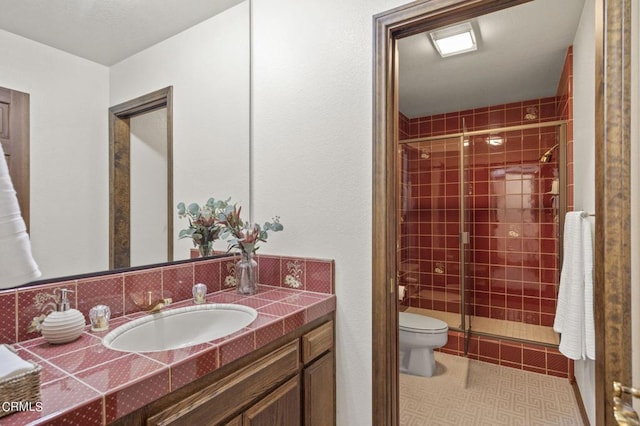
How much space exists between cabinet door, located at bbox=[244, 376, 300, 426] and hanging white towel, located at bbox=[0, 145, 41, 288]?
756 mm

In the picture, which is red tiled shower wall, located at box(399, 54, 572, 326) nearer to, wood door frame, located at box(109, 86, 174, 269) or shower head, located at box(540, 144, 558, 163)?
shower head, located at box(540, 144, 558, 163)

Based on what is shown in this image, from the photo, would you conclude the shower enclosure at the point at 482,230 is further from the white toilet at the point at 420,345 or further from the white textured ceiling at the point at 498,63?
the white toilet at the point at 420,345

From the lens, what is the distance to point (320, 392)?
1.40 metres

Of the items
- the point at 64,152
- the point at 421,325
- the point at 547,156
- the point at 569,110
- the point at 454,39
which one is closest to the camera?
the point at 64,152

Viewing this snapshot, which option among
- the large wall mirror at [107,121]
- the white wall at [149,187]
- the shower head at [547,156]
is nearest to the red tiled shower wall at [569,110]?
the shower head at [547,156]

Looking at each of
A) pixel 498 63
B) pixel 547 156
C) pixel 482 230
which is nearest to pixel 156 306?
pixel 498 63

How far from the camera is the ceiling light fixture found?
6.72 feet

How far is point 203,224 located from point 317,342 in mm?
783

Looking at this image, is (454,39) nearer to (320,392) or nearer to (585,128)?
(585,128)

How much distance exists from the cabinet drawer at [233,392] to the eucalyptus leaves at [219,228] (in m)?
0.54

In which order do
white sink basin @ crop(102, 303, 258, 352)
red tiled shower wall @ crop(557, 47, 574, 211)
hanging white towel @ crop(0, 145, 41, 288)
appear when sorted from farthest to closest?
red tiled shower wall @ crop(557, 47, 574, 211) < white sink basin @ crop(102, 303, 258, 352) < hanging white towel @ crop(0, 145, 41, 288)

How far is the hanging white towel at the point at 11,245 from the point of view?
56 centimetres

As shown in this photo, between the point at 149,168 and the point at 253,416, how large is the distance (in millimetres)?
Result: 1095

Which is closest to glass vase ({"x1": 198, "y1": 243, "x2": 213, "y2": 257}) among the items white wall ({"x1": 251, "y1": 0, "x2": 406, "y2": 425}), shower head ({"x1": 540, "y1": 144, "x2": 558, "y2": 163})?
white wall ({"x1": 251, "y1": 0, "x2": 406, "y2": 425})
